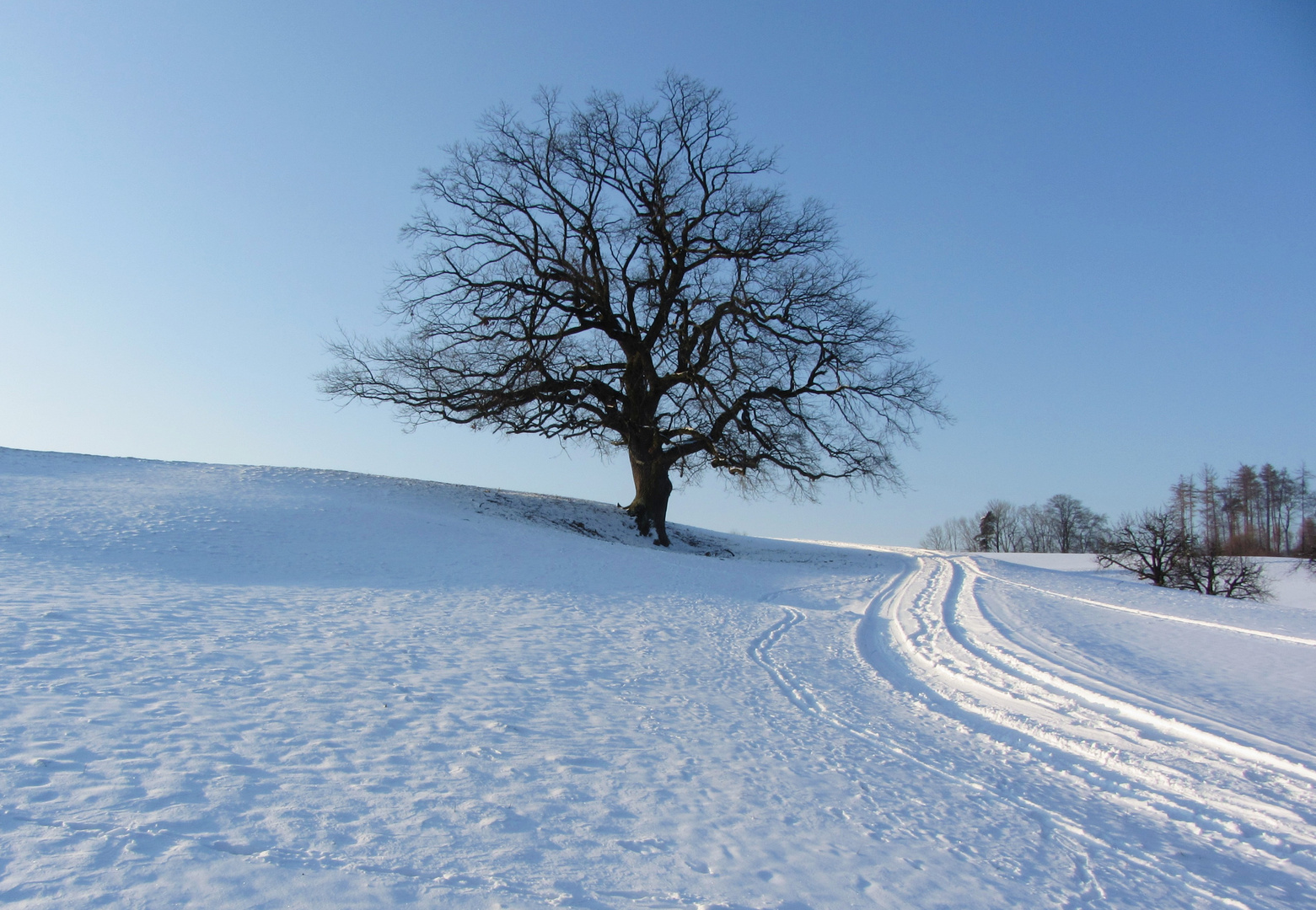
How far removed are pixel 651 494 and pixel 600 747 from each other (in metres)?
16.7

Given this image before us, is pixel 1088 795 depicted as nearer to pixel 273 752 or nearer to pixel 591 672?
pixel 591 672

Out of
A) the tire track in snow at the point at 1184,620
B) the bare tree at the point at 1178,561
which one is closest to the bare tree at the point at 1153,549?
the bare tree at the point at 1178,561

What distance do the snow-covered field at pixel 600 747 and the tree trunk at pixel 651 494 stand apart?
1038 centimetres

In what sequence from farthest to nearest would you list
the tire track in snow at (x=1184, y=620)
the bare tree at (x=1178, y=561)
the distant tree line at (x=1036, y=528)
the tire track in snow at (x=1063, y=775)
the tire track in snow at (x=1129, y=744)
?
the distant tree line at (x=1036, y=528), the bare tree at (x=1178, y=561), the tire track in snow at (x=1184, y=620), the tire track in snow at (x=1129, y=744), the tire track in snow at (x=1063, y=775)

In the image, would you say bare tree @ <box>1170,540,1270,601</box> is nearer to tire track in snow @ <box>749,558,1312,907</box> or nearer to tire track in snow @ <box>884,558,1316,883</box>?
tire track in snow @ <box>749,558,1312,907</box>

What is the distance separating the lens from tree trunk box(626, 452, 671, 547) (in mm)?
21078

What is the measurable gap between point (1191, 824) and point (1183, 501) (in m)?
63.2

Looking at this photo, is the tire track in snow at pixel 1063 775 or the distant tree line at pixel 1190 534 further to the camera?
the distant tree line at pixel 1190 534

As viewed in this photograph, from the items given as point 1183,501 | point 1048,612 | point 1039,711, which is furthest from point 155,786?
point 1183,501

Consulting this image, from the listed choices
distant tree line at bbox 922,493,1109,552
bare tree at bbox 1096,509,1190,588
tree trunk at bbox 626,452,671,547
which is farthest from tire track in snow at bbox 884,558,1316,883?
distant tree line at bbox 922,493,1109,552

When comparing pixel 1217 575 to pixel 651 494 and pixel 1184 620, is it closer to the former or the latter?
pixel 1184 620

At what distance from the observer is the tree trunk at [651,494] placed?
830 inches

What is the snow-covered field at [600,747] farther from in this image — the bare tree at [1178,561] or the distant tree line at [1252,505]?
the distant tree line at [1252,505]

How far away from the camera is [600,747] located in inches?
182
